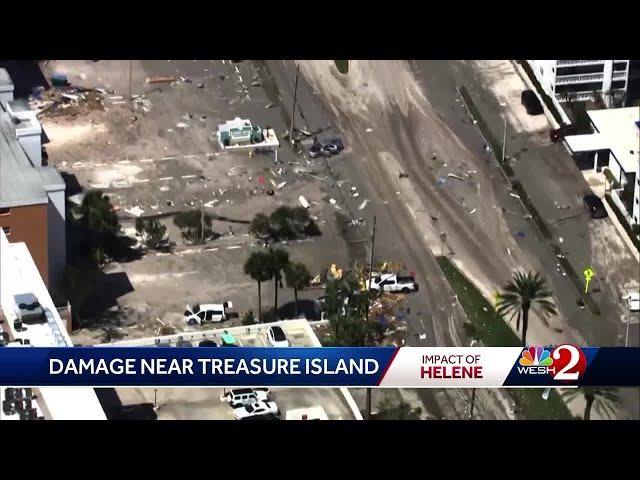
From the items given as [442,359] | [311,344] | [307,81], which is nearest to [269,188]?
[307,81]

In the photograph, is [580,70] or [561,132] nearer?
[561,132]

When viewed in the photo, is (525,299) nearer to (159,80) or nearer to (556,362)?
(159,80)

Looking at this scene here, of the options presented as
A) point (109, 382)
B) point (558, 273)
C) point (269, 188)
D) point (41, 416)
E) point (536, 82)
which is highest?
point (536, 82)

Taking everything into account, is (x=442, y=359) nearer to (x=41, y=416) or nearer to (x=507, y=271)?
(x=41, y=416)

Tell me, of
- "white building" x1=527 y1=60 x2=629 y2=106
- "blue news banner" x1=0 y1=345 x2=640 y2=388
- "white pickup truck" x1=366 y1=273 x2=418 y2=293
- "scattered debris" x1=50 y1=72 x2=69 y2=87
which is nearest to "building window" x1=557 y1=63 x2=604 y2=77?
"white building" x1=527 y1=60 x2=629 y2=106

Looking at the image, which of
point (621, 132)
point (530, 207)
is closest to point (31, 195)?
point (530, 207)

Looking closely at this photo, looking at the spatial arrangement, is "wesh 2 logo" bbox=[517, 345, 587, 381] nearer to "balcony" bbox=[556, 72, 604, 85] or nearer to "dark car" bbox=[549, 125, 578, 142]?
"dark car" bbox=[549, 125, 578, 142]
